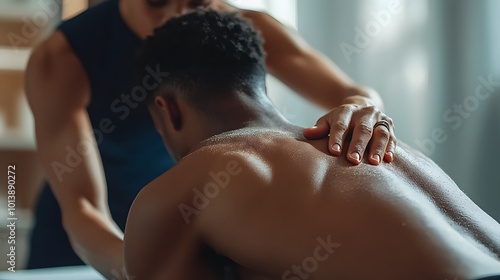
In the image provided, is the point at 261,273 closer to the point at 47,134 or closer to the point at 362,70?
the point at 47,134

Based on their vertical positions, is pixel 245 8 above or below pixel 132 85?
above

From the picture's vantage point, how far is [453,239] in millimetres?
797

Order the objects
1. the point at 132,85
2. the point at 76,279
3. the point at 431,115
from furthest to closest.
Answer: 1. the point at 431,115
2. the point at 132,85
3. the point at 76,279

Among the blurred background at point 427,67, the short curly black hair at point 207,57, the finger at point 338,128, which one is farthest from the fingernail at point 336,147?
the blurred background at point 427,67

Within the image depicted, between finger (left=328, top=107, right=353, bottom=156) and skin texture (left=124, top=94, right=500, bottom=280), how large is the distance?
2 cm

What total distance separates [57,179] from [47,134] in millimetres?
97

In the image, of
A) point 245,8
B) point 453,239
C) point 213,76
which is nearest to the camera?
point 453,239

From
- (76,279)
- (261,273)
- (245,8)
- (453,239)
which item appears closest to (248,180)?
(261,273)

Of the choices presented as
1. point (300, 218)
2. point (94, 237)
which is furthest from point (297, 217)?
point (94, 237)

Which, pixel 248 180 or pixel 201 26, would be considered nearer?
pixel 248 180

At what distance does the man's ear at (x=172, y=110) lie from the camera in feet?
3.71

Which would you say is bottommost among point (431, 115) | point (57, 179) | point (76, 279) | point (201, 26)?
point (76, 279)

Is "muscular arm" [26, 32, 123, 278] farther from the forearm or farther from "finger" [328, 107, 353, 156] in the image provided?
"finger" [328, 107, 353, 156]

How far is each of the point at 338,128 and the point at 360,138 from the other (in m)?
0.04
